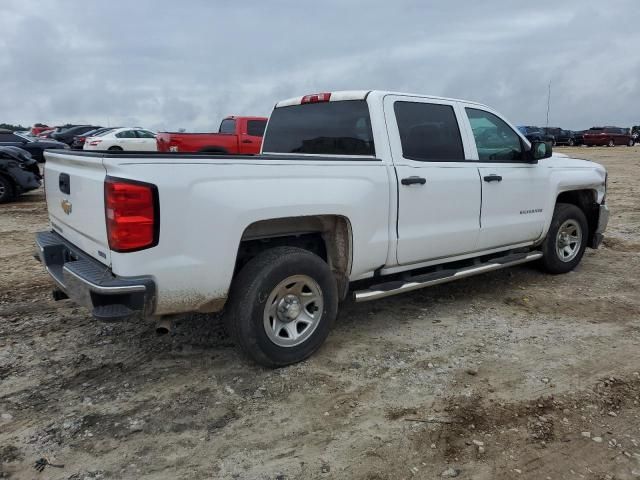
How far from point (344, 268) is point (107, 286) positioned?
5.60ft

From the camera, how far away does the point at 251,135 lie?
52.3 feet

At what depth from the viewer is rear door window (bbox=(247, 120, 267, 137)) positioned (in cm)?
1598

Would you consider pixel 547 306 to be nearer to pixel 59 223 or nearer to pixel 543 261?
pixel 543 261

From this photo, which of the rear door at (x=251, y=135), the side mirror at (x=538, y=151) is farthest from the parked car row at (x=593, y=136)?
the side mirror at (x=538, y=151)

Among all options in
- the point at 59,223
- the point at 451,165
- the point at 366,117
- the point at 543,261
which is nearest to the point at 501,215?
the point at 451,165

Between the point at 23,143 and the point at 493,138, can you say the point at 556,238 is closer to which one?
the point at 493,138

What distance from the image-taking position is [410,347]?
4.12 m

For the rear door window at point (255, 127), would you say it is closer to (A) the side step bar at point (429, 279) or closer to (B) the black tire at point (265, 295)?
(A) the side step bar at point (429, 279)

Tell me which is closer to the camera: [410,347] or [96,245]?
[96,245]

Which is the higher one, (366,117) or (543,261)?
(366,117)

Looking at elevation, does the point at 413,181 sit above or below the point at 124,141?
below

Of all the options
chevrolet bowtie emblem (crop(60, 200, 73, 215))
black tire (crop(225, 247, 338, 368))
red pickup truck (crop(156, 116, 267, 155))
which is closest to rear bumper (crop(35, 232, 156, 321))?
chevrolet bowtie emblem (crop(60, 200, 73, 215))

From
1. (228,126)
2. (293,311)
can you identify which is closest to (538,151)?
(293,311)

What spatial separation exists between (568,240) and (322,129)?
3280 mm
